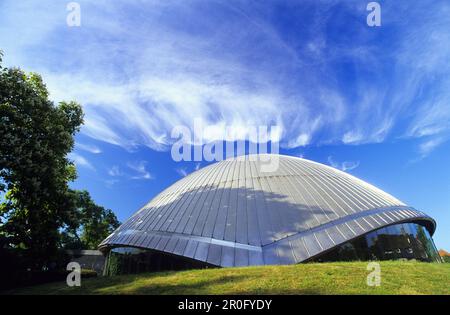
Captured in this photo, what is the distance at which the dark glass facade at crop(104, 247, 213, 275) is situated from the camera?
1444cm

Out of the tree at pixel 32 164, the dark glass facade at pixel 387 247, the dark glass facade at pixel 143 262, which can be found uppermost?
the tree at pixel 32 164

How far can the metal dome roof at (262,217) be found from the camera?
1388cm

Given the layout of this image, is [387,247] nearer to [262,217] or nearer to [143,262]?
[262,217]

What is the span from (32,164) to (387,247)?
65.6ft

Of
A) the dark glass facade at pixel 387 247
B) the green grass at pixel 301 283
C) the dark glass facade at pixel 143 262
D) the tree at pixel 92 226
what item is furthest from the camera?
the tree at pixel 92 226

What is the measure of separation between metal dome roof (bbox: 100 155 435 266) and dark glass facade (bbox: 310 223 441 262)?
1.45ft

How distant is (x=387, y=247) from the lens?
14984 millimetres

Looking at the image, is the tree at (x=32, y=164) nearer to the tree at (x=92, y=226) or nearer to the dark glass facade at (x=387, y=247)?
the dark glass facade at (x=387, y=247)

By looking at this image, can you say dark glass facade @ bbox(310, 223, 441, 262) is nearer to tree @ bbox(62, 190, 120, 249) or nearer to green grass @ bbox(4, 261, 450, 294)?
green grass @ bbox(4, 261, 450, 294)

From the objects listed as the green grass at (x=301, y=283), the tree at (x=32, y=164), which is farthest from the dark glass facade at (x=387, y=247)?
the tree at (x=32, y=164)

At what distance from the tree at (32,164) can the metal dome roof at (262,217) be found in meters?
4.34

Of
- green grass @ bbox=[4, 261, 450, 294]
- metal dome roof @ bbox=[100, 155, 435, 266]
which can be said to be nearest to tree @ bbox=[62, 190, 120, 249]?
metal dome roof @ bbox=[100, 155, 435, 266]

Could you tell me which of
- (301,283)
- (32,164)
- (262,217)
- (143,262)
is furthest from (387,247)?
(32,164)
